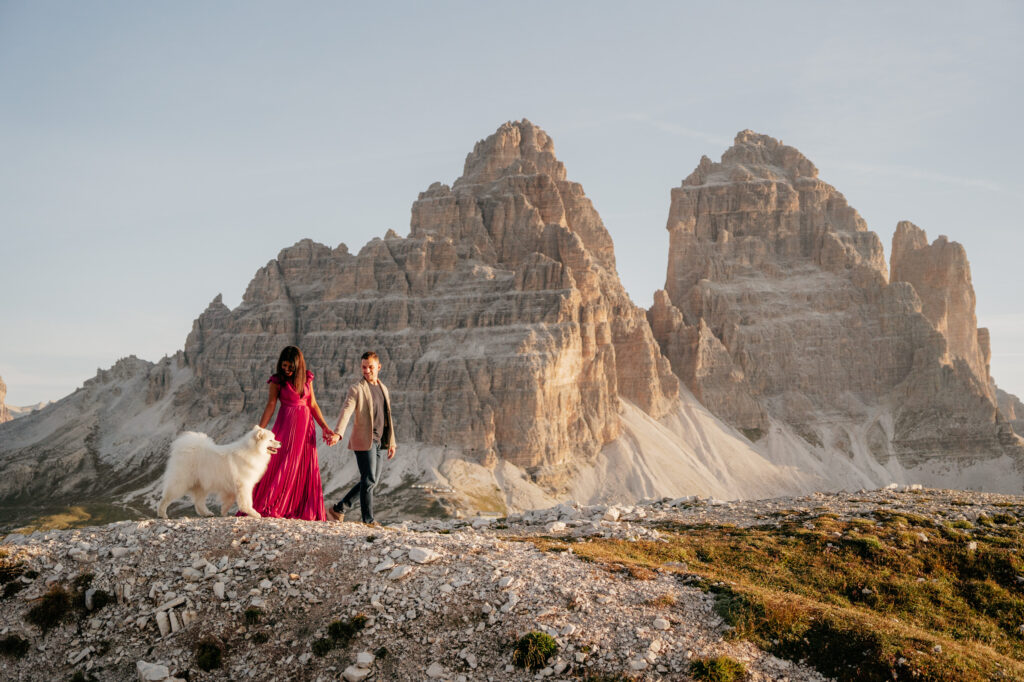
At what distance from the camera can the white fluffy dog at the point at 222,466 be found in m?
20.5

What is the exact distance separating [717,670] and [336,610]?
7787 millimetres

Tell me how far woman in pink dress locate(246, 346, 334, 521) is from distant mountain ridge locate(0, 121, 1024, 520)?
103 m

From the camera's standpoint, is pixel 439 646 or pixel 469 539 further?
pixel 469 539

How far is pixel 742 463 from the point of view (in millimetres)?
162250

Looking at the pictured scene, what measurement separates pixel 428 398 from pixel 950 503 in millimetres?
122340

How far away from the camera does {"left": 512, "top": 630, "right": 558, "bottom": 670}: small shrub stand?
14391 millimetres

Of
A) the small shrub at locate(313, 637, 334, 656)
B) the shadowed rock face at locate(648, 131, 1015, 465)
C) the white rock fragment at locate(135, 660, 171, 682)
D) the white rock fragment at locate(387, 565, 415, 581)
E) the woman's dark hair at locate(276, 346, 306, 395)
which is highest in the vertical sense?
the shadowed rock face at locate(648, 131, 1015, 465)

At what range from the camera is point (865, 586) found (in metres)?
20.1

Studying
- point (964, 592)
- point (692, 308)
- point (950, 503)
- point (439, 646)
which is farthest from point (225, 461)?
point (692, 308)

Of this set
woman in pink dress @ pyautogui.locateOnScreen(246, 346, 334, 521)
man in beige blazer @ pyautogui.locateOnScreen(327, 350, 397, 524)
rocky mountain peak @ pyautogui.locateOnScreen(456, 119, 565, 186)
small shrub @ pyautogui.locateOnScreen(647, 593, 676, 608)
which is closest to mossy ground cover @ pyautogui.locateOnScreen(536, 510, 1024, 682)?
small shrub @ pyautogui.locateOnScreen(647, 593, 676, 608)

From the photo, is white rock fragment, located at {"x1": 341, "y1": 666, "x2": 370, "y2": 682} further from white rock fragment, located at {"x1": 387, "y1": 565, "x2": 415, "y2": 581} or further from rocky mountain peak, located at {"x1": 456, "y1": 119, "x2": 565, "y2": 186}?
rocky mountain peak, located at {"x1": 456, "y1": 119, "x2": 565, "y2": 186}

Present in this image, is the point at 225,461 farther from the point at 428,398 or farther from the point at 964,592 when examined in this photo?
the point at 428,398

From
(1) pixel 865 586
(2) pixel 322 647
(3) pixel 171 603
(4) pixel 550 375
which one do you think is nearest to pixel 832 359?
(4) pixel 550 375

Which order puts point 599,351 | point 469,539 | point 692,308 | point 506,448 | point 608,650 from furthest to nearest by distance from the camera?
point 692,308 → point 599,351 → point 506,448 → point 469,539 → point 608,650
